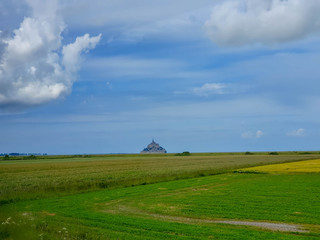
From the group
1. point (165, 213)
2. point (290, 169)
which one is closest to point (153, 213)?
point (165, 213)

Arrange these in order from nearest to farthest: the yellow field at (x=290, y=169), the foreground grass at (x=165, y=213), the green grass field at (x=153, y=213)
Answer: the green grass field at (x=153, y=213)
the foreground grass at (x=165, y=213)
the yellow field at (x=290, y=169)

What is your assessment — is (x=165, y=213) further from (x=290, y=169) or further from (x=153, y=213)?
(x=290, y=169)

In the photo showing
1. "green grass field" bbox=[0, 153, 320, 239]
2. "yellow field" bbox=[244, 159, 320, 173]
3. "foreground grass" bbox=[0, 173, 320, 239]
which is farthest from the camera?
"yellow field" bbox=[244, 159, 320, 173]

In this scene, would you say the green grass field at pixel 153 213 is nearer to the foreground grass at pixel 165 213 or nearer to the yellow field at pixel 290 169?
the foreground grass at pixel 165 213

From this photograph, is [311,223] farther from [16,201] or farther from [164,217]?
[16,201]

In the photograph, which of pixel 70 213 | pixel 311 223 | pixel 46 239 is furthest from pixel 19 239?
pixel 311 223

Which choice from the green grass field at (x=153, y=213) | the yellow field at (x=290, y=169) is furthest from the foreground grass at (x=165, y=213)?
the yellow field at (x=290, y=169)

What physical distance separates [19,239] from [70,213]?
9.69m

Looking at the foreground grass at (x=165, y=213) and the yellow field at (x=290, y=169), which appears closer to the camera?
the foreground grass at (x=165, y=213)

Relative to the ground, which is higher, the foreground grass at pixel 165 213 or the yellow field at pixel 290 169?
the yellow field at pixel 290 169

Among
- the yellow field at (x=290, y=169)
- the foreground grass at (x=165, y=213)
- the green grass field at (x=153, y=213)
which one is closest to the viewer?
the green grass field at (x=153, y=213)

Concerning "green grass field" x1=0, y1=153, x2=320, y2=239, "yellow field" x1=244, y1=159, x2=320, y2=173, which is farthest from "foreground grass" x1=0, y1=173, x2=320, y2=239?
"yellow field" x1=244, y1=159, x2=320, y2=173

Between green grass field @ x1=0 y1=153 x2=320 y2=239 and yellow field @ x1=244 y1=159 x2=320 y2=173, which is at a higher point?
yellow field @ x1=244 y1=159 x2=320 y2=173

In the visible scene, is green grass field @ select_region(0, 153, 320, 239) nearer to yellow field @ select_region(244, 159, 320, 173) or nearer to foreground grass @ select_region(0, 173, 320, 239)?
foreground grass @ select_region(0, 173, 320, 239)
